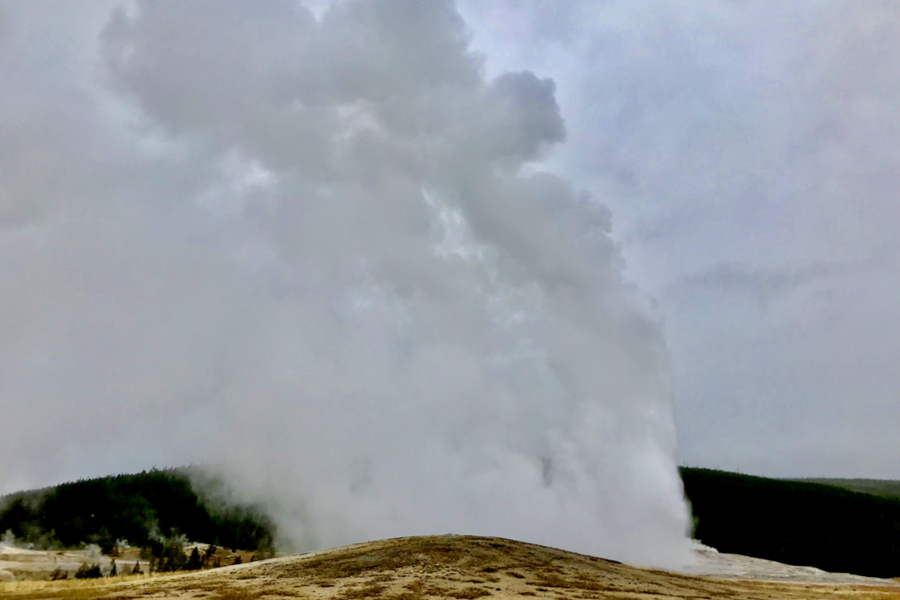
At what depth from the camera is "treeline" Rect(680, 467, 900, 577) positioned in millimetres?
97062

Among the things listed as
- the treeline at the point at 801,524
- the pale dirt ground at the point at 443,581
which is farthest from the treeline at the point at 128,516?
the treeline at the point at 801,524

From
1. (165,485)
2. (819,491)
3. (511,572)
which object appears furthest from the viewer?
(165,485)

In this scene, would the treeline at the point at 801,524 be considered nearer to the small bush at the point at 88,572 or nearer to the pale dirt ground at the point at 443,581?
the pale dirt ground at the point at 443,581

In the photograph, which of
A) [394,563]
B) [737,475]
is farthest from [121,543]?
[737,475]

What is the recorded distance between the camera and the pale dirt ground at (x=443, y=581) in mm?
35906

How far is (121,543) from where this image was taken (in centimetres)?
10356

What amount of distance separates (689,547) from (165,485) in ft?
299

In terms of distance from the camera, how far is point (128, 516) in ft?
363

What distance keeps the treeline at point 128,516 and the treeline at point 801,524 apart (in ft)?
240

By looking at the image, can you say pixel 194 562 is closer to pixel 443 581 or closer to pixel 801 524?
pixel 443 581

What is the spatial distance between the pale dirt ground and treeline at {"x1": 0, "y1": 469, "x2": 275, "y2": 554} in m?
59.9

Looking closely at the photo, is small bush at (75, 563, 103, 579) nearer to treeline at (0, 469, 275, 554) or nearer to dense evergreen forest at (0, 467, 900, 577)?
dense evergreen forest at (0, 467, 900, 577)

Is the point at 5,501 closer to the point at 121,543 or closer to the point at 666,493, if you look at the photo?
the point at 121,543

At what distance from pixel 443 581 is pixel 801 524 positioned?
8721 cm
